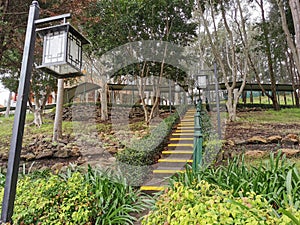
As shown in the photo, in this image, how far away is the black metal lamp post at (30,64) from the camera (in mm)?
1716

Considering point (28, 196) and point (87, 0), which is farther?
point (87, 0)

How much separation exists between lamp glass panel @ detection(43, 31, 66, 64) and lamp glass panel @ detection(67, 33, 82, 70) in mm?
56

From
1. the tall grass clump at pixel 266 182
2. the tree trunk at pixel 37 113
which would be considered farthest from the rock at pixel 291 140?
the tree trunk at pixel 37 113

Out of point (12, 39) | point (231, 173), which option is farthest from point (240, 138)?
point (12, 39)

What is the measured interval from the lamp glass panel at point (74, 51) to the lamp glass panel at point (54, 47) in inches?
2.2

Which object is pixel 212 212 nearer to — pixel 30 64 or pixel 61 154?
pixel 30 64

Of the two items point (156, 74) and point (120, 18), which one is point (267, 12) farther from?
point (120, 18)

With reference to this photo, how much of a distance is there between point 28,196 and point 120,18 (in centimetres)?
576

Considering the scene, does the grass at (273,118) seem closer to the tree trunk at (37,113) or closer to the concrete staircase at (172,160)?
the concrete staircase at (172,160)

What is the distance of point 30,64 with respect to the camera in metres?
1.87

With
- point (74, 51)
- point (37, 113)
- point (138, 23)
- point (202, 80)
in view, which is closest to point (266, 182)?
point (74, 51)

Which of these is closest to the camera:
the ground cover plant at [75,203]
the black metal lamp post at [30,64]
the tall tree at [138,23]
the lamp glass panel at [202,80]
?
the black metal lamp post at [30,64]

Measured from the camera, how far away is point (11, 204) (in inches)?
67.9

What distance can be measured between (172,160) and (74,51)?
318 cm
